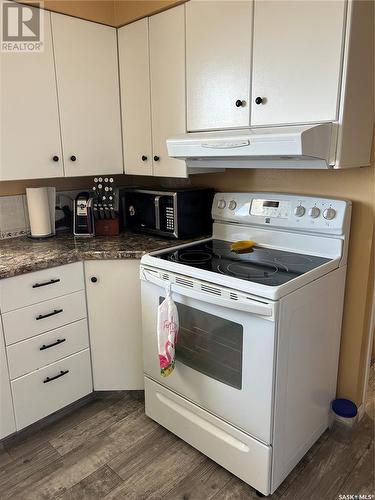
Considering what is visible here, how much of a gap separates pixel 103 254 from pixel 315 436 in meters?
1.37

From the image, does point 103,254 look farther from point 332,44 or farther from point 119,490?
point 332,44

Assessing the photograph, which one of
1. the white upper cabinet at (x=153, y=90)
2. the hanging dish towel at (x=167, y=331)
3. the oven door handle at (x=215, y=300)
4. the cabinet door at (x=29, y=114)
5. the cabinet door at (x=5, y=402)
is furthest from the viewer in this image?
the white upper cabinet at (x=153, y=90)

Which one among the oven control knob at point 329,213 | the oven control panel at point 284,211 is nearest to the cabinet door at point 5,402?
the oven control panel at point 284,211

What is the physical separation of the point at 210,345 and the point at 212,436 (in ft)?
1.41

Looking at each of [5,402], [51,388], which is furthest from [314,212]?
[5,402]

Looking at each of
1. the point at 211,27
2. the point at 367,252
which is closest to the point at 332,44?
the point at 211,27

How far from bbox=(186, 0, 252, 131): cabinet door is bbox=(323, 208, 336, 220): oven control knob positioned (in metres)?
0.55

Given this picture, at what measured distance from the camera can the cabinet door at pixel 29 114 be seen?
185 cm

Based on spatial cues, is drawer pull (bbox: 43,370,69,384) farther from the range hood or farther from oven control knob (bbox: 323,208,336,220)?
oven control knob (bbox: 323,208,336,220)

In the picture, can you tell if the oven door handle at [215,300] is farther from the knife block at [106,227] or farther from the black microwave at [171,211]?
the knife block at [106,227]

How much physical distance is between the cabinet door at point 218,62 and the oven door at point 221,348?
2.66ft

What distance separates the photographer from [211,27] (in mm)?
1761

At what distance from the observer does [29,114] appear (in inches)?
76.0

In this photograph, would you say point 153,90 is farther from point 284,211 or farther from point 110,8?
point 284,211
